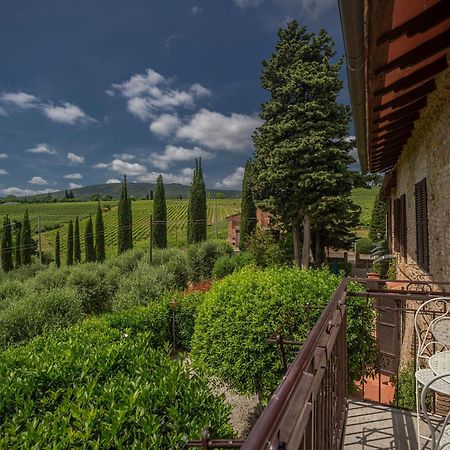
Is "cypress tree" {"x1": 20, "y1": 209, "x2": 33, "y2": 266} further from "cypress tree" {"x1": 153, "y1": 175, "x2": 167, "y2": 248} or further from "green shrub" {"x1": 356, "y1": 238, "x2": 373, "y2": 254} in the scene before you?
"green shrub" {"x1": 356, "y1": 238, "x2": 373, "y2": 254}

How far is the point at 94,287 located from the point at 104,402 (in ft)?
55.1

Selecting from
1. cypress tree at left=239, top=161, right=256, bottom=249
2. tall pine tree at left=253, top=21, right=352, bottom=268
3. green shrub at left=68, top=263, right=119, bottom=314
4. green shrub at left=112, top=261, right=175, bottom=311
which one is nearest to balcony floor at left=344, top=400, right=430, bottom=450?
green shrub at left=112, top=261, right=175, bottom=311

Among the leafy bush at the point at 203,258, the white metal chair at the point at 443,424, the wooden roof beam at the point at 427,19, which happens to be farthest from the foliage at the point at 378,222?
the white metal chair at the point at 443,424

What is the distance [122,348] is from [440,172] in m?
4.25

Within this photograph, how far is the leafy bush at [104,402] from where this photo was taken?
7.13 ft

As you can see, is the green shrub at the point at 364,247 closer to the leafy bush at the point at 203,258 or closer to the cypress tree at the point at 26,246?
the leafy bush at the point at 203,258

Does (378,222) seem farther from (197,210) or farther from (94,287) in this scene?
(94,287)

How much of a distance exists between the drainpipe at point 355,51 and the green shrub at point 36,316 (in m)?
9.98

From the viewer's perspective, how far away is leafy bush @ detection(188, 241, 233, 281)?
22975mm

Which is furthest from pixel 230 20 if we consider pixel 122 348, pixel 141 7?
pixel 122 348

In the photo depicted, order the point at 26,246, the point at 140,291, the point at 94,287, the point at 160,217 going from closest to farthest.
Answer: the point at 140,291, the point at 94,287, the point at 160,217, the point at 26,246

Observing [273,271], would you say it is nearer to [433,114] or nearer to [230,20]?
[433,114]

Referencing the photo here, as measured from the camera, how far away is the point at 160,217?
35531mm

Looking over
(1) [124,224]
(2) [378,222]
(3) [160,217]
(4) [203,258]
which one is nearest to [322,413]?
(4) [203,258]
